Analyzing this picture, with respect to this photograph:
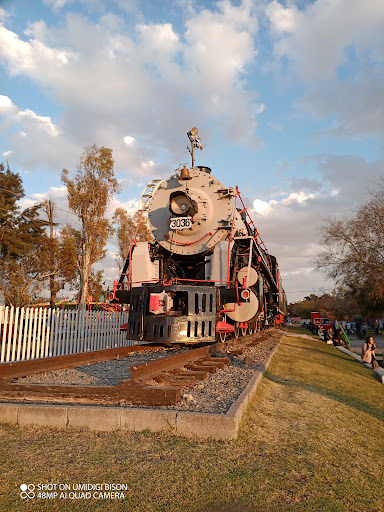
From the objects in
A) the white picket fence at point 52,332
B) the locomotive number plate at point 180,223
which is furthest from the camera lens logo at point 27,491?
the white picket fence at point 52,332

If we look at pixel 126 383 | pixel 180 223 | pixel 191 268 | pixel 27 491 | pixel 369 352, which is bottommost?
pixel 369 352

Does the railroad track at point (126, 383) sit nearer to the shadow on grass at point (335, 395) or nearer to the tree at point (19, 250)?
the shadow on grass at point (335, 395)

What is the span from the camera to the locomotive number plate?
779cm

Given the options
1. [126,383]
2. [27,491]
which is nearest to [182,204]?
[126,383]

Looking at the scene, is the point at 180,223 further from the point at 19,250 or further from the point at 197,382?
the point at 19,250

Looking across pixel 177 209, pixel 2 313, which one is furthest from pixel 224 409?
pixel 2 313

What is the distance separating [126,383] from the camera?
14.1ft

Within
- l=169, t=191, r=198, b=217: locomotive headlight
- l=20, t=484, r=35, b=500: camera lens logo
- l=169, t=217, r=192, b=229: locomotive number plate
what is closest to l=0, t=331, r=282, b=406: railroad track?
l=20, t=484, r=35, b=500: camera lens logo

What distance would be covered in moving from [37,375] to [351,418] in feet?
14.4

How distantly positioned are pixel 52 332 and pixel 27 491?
25.8 feet

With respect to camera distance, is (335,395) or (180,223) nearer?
Answer: (335,395)

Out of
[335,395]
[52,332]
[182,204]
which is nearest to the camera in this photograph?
[335,395]

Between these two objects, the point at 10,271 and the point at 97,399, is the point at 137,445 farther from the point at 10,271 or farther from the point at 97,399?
the point at 10,271

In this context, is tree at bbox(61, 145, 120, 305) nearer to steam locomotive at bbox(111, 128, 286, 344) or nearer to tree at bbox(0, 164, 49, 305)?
tree at bbox(0, 164, 49, 305)
